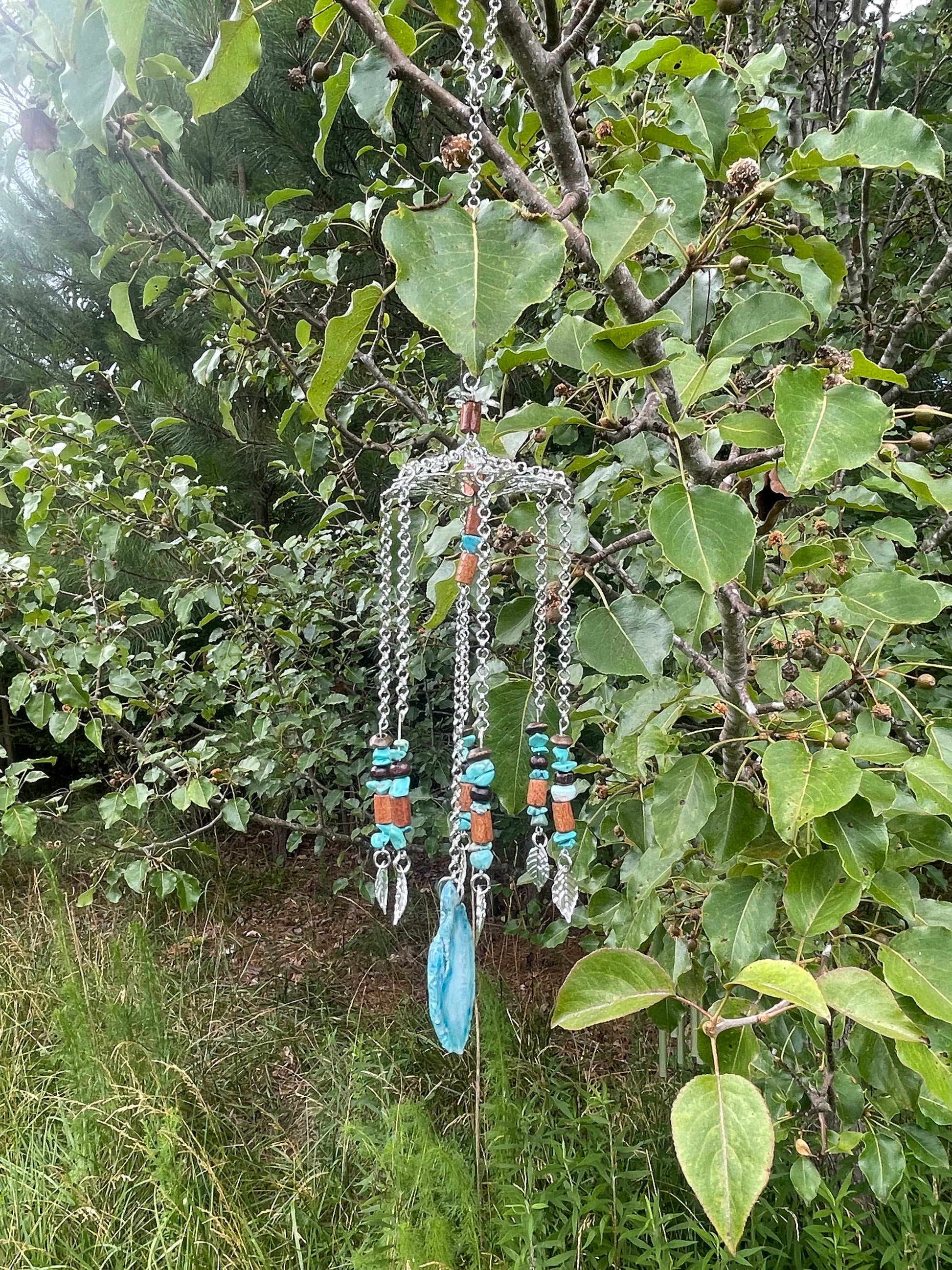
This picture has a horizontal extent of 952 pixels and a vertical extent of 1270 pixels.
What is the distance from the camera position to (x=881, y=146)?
26.0 inches

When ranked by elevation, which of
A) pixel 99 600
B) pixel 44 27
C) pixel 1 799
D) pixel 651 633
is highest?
pixel 44 27

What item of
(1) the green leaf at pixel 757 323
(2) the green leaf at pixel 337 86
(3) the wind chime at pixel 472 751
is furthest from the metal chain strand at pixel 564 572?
(2) the green leaf at pixel 337 86

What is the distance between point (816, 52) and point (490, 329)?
83.6 inches

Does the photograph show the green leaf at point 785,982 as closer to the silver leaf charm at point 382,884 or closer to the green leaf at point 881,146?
the silver leaf charm at point 382,884

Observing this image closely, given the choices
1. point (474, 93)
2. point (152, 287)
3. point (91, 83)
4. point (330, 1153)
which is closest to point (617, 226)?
point (474, 93)

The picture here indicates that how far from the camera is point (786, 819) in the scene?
2.12 feet

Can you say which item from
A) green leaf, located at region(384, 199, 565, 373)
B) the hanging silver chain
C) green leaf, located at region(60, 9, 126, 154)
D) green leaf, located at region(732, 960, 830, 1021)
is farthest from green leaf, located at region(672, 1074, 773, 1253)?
green leaf, located at region(60, 9, 126, 154)

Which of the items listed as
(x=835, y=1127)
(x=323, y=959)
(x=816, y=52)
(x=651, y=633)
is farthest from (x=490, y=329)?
(x=323, y=959)

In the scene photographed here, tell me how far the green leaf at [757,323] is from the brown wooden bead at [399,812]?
0.52 metres

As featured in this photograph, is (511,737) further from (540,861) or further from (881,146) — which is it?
(881,146)

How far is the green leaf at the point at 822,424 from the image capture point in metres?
0.58

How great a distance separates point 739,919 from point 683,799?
136mm

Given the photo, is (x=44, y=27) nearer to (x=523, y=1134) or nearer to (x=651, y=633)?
(x=651, y=633)

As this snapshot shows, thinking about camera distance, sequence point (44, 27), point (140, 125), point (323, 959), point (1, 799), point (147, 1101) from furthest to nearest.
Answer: point (323, 959), point (147, 1101), point (1, 799), point (140, 125), point (44, 27)
